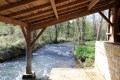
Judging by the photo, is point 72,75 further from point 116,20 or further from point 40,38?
point 40,38

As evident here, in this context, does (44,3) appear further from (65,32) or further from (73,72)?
(65,32)

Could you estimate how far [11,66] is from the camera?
1146 centimetres

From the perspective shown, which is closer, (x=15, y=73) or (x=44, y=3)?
(x=44, y=3)

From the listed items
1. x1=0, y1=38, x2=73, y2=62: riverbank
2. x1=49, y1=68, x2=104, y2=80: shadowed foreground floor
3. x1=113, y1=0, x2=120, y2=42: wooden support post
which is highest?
x1=113, y1=0, x2=120, y2=42: wooden support post

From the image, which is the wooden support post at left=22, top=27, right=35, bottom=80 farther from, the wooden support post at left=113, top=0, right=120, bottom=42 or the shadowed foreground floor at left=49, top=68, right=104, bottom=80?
the wooden support post at left=113, top=0, right=120, bottom=42

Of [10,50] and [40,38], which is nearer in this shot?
[10,50]

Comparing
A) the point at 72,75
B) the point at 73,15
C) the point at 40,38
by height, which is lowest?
the point at 72,75

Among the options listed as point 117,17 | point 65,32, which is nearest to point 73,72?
point 117,17

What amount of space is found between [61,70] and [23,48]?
876cm

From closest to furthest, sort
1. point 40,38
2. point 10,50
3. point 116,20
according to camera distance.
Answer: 1. point 116,20
2. point 10,50
3. point 40,38

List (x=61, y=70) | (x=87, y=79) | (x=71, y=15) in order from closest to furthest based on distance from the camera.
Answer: (x=87, y=79) < (x=71, y=15) < (x=61, y=70)

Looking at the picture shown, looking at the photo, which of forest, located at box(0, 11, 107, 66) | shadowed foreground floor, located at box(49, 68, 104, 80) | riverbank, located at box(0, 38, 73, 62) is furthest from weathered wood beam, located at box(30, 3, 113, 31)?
riverbank, located at box(0, 38, 73, 62)

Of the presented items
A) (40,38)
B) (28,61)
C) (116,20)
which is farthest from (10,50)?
(40,38)

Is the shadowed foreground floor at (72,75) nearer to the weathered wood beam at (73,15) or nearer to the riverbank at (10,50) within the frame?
the weathered wood beam at (73,15)
